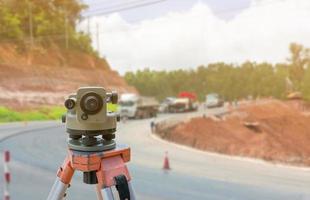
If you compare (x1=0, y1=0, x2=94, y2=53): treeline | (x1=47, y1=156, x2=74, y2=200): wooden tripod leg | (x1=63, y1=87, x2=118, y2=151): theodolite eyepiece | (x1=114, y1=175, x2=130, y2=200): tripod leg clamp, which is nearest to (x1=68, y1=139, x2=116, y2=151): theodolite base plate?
(x1=63, y1=87, x2=118, y2=151): theodolite eyepiece

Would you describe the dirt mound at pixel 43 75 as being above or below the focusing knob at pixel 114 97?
above

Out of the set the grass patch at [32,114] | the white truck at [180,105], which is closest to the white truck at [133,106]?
the grass patch at [32,114]

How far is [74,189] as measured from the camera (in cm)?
751

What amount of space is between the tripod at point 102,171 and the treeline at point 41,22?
28839 millimetres

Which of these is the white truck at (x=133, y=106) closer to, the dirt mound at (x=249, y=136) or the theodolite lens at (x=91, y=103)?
the dirt mound at (x=249, y=136)

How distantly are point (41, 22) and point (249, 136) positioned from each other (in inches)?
900

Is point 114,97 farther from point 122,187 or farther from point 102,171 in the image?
point 122,187

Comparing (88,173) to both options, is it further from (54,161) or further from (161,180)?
(54,161)

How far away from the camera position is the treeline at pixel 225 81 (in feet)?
195

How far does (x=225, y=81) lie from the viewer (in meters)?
68.9

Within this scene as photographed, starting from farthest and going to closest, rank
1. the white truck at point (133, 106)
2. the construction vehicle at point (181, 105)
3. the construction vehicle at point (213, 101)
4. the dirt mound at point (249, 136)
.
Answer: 1. the construction vehicle at point (213, 101)
2. the construction vehicle at point (181, 105)
3. the white truck at point (133, 106)
4. the dirt mound at point (249, 136)

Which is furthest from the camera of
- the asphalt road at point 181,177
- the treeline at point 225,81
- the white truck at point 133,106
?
the treeline at point 225,81

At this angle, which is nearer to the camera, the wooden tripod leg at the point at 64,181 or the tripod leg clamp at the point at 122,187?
the tripod leg clamp at the point at 122,187

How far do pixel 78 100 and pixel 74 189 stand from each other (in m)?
5.45
